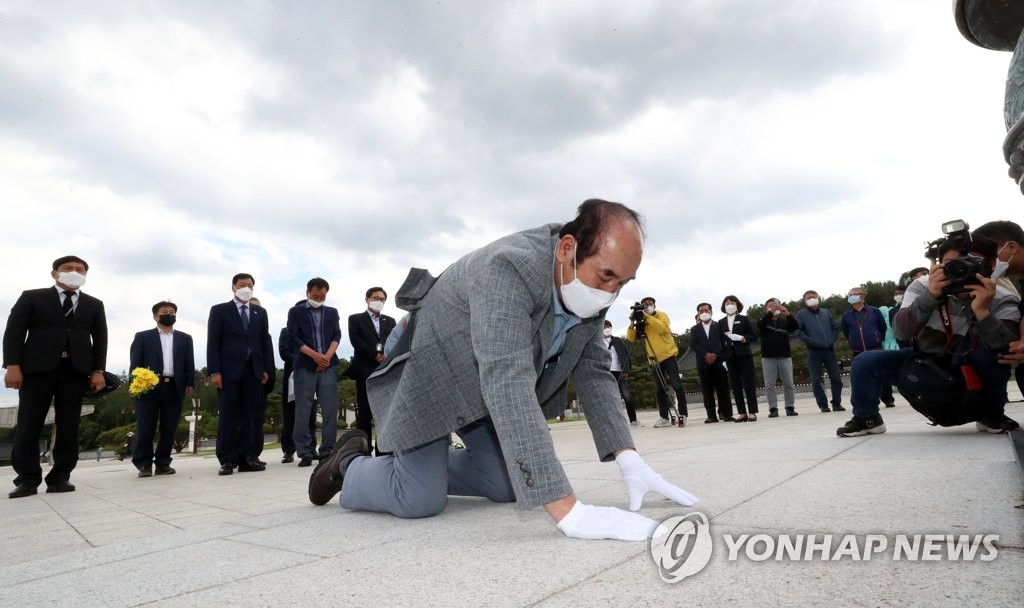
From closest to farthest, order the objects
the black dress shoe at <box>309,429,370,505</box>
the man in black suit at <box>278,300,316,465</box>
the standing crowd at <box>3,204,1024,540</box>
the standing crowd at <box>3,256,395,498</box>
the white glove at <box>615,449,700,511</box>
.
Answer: the standing crowd at <box>3,204,1024,540</box>, the white glove at <box>615,449,700,511</box>, the black dress shoe at <box>309,429,370,505</box>, the standing crowd at <box>3,256,395,498</box>, the man in black suit at <box>278,300,316,465</box>

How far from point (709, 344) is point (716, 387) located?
2.65 feet

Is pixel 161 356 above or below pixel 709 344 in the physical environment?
above

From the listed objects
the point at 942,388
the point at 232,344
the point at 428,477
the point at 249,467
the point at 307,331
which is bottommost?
the point at 249,467

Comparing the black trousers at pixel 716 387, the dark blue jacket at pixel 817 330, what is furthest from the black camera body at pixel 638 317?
the dark blue jacket at pixel 817 330

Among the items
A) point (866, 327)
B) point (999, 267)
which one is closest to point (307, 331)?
point (999, 267)

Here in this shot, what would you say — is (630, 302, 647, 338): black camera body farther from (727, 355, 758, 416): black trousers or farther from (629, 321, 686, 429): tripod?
(727, 355, 758, 416): black trousers

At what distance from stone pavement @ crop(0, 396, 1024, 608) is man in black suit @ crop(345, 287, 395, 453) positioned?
3366 mm

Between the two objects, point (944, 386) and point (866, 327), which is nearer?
point (944, 386)

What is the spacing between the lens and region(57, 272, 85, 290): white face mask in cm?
529

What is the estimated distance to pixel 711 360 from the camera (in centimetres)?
908

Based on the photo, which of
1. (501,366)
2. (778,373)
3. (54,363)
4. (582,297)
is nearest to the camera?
(501,366)

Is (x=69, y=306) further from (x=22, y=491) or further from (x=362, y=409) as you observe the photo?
(x=362, y=409)

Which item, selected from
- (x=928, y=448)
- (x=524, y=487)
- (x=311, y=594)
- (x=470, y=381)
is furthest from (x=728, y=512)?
(x=928, y=448)

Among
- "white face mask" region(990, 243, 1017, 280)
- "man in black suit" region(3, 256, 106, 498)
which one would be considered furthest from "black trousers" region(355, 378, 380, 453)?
"white face mask" region(990, 243, 1017, 280)
